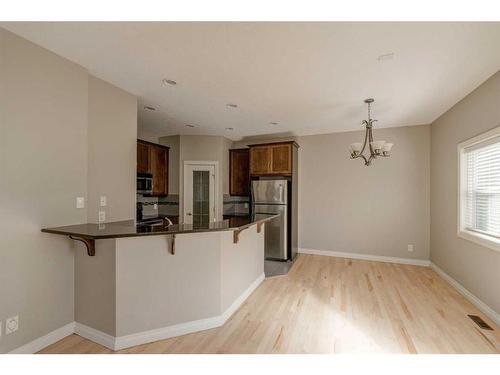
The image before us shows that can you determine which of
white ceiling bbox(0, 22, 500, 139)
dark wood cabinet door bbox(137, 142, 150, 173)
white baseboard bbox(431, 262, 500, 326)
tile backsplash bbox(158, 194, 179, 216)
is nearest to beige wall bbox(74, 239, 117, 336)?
white ceiling bbox(0, 22, 500, 139)

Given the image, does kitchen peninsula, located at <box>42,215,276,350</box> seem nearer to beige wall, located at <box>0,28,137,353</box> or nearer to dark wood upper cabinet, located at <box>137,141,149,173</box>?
beige wall, located at <box>0,28,137,353</box>

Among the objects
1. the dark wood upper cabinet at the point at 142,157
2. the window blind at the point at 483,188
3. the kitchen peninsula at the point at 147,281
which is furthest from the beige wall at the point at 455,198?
the dark wood upper cabinet at the point at 142,157

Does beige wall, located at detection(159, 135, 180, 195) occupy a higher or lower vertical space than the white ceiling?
lower

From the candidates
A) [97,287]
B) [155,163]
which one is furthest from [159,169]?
[97,287]

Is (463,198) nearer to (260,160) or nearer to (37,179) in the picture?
(260,160)

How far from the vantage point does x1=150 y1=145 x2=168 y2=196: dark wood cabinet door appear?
467cm

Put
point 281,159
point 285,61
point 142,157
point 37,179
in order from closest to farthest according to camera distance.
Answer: point 37,179 < point 285,61 < point 142,157 < point 281,159

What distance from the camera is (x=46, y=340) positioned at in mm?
2053

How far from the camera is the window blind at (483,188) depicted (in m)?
2.69

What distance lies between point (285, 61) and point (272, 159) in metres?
2.76

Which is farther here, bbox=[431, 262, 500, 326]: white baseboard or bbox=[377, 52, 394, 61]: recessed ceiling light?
bbox=[431, 262, 500, 326]: white baseboard
